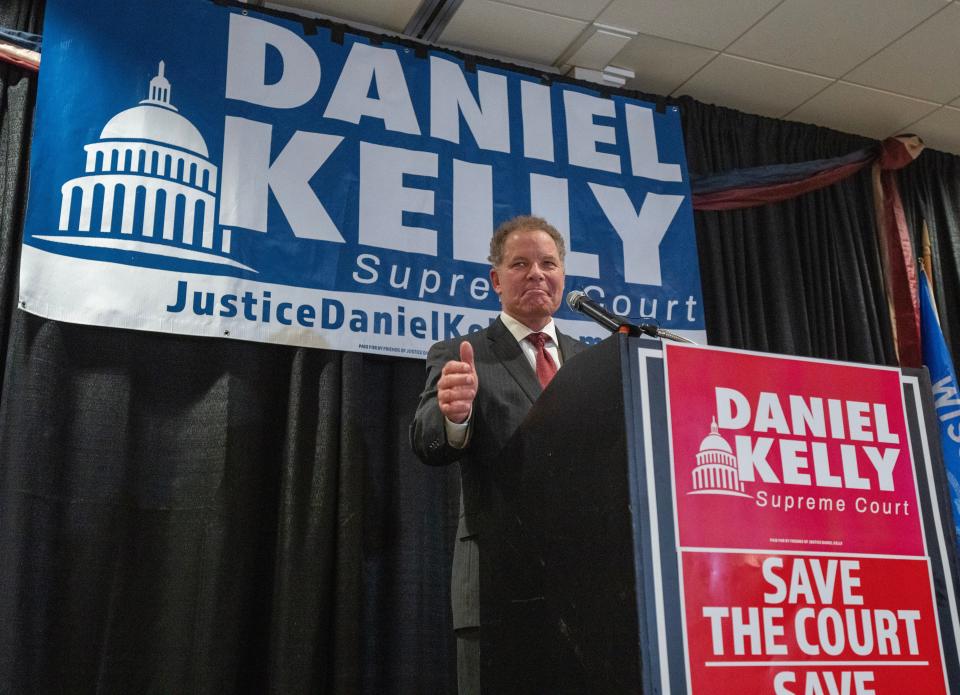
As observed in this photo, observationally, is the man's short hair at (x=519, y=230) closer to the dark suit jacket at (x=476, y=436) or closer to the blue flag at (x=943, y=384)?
the dark suit jacket at (x=476, y=436)

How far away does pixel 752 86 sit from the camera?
3924 millimetres

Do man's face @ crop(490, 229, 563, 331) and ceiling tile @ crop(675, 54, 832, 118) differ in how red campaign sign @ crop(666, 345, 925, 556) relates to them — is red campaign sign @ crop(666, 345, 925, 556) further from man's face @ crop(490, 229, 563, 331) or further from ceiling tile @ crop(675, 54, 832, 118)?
ceiling tile @ crop(675, 54, 832, 118)

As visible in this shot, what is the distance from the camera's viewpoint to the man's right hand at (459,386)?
1.45 meters

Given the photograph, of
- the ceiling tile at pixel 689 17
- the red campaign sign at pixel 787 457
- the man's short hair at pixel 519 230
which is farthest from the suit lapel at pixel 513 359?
the ceiling tile at pixel 689 17

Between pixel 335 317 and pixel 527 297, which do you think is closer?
pixel 527 297

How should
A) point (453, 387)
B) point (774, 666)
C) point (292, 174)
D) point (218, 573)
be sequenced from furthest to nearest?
point (292, 174), point (218, 573), point (453, 387), point (774, 666)

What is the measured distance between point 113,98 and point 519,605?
2133 mm

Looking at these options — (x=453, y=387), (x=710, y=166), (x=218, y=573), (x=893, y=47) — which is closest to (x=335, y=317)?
(x=218, y=573)

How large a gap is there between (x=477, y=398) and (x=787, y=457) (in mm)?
664

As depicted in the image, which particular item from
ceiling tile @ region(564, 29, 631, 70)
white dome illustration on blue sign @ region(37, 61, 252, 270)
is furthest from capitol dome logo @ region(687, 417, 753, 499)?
ceiling tile @ region(564, 29, 631, 70)

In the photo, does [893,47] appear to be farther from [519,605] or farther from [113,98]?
[519,605]

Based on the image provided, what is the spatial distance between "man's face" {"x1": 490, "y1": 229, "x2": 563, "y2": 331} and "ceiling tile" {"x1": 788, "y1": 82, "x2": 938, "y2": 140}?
250 centimetres

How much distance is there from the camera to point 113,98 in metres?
2.71

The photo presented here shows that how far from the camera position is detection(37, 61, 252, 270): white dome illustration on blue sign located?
2604 millimetres
